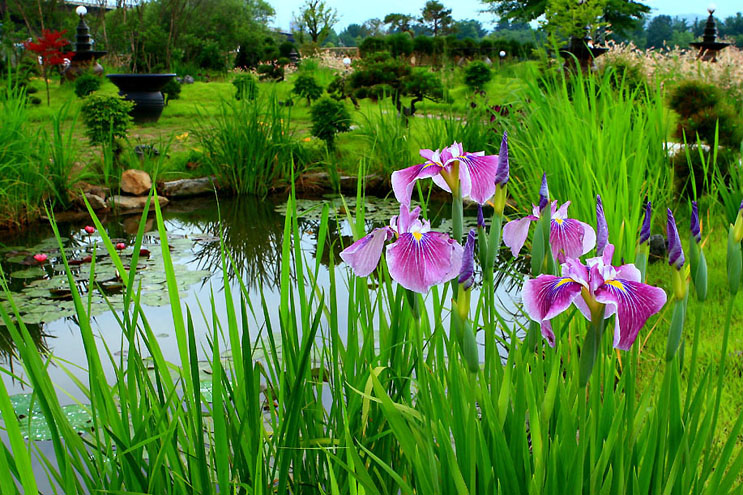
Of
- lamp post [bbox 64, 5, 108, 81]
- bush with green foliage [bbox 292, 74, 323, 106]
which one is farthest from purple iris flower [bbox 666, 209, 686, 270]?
lamp post [bbox 64, 5, 108, 81]

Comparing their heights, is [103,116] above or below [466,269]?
above

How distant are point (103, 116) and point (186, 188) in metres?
0.92

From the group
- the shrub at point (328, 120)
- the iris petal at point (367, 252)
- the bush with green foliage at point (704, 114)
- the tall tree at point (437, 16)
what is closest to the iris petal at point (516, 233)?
the iris petal at point (367, 252)

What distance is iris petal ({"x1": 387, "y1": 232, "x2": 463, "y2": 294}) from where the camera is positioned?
0.88 m

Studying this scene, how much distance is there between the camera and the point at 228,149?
221 inches

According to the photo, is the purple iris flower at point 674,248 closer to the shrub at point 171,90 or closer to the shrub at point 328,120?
the shrub at point 328,120

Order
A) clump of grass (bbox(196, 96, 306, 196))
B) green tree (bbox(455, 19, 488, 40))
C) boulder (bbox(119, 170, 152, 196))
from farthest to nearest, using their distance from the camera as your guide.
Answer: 1. green tree (bbox(455, 19, 488, 40))
2. boulder (bbox(119, 170, 152, 196))
3. clump of grass (bbox(196, 96, 306, 196))

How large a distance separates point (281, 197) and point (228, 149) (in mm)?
635

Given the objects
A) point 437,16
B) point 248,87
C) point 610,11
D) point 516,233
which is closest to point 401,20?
point 437,16

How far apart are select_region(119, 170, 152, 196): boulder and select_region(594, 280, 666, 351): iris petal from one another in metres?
5.38

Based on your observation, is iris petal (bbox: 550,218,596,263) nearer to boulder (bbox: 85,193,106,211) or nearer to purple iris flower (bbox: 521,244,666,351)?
purple iris flower (bbox: 521,244,666,351)

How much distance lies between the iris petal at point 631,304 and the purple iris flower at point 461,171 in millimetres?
247

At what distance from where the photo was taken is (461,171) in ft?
3.21

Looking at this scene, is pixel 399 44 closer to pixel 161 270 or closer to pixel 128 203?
pixel 128 203
